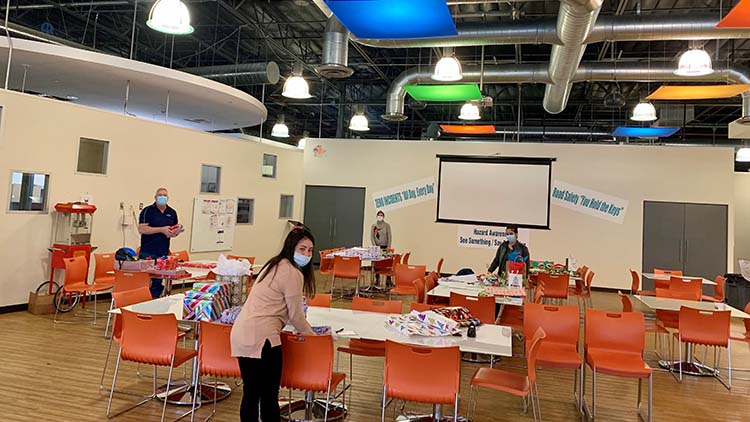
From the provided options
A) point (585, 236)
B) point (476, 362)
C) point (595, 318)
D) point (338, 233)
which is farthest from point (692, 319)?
point (338, 233)

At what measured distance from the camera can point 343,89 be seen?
13.9m

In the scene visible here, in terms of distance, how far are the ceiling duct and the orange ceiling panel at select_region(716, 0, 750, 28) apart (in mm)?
7664

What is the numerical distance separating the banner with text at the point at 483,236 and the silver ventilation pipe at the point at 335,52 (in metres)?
5.74

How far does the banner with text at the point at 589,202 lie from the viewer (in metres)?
11.1

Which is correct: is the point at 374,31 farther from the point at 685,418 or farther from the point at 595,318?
the point at 685,418

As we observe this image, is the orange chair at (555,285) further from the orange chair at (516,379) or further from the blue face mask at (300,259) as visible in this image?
the blue face mask at (300,259)

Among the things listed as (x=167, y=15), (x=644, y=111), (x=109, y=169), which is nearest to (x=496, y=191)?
(x=644, y=111)

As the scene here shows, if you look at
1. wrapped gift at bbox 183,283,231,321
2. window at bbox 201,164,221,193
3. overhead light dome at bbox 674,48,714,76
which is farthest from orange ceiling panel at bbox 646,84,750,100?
window at bbox 201,164,221,193

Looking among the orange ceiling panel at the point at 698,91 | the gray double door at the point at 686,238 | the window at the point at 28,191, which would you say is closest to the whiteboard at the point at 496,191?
the gray double door at the point at 686,238

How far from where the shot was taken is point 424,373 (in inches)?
116

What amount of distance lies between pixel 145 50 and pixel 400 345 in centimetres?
1125

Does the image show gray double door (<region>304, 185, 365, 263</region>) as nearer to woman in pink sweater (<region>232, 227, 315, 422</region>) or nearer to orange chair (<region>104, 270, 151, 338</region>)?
orange chair (<region>104, 270, 151, 338</region>)

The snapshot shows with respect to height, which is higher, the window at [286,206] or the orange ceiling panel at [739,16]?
the orange ceiling panel at [739,16]

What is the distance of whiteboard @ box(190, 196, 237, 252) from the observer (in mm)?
9430
